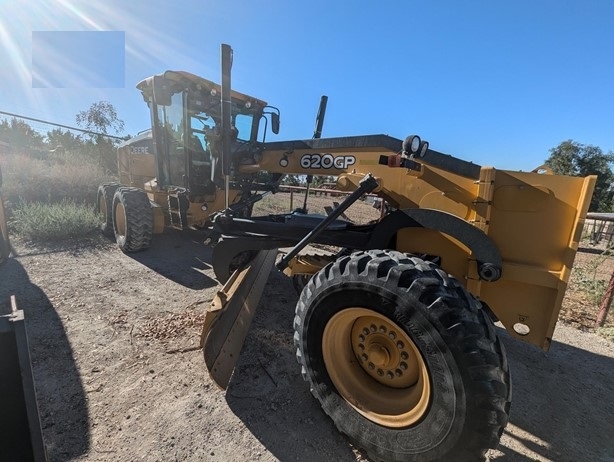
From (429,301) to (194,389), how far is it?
6.33 ft

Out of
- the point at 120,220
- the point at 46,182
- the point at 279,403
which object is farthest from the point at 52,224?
the point at 279,403

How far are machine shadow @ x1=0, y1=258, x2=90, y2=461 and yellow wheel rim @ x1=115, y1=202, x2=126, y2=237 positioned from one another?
2.26m

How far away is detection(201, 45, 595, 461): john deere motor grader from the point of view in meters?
1.70

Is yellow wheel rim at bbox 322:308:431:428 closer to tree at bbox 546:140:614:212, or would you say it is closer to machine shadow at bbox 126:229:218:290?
machine shadow at bbox 126:229:218:290

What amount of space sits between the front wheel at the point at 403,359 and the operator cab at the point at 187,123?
3.64 m

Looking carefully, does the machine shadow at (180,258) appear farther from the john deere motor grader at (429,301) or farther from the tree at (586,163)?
the tree at (586,163)

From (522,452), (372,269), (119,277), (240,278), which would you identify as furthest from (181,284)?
(522,452)

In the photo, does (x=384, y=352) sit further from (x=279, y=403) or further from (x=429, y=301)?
(x=279, y=403)

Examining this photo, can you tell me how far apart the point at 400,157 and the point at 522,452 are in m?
2.11

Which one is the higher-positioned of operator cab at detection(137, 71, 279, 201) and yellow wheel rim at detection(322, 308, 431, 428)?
operator cab at detection(137, 71, 279, 201)

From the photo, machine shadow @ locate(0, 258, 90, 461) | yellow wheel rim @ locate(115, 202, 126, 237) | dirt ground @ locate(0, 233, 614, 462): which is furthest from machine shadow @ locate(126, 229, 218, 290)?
machine shadow @ locate(0, 258, 90, 461)

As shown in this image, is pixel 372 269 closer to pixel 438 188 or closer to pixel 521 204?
pixel 438 188

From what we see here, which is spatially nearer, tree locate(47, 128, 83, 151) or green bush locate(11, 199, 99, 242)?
green bush locate(11, 199, 99, 242)

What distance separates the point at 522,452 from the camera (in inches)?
82.5
